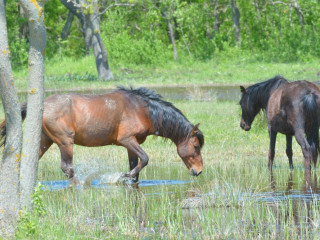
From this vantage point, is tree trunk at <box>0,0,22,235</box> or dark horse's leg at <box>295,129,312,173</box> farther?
dark horse's leg at <box>295,129,312,173</box>

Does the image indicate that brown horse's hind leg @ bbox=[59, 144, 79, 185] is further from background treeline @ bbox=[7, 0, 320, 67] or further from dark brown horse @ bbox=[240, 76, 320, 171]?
background treeline @ bbox=[7, 0, 320, 67]

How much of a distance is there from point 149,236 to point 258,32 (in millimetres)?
33844

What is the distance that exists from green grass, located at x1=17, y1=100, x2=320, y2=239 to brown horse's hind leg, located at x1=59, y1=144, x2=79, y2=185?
61 cm

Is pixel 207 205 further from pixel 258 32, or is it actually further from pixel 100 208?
pixel 258 32

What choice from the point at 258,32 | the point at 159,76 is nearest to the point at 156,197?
the point at 159,76

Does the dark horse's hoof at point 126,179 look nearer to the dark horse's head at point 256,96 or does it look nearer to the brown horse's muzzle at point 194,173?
the brown horse's muzzle at point 194,173

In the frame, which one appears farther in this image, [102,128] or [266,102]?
[266,102]

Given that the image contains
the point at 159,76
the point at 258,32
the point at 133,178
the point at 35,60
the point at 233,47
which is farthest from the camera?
the point at 258,32

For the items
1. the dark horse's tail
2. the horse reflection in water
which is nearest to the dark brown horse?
the dark horse's tail

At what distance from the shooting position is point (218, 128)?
51.5ft

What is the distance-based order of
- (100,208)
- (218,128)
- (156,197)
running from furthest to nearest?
1. (218,128)
2. (156,197)
3. (100,208)

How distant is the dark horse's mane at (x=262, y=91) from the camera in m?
11.5

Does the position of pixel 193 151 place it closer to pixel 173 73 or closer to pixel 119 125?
pixel 119 125

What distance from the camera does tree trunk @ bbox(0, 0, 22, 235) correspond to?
6484 millimetres
